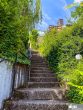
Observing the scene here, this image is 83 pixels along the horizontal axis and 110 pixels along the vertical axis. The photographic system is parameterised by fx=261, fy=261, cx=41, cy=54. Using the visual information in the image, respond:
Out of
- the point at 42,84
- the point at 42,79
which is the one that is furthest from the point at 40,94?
the point at 42,79

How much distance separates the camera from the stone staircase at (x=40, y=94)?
980cm

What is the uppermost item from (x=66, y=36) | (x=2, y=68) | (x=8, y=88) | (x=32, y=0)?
(x=32, y=0)

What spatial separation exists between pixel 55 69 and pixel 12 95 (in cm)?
476

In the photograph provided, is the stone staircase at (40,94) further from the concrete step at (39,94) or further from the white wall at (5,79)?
the white wall at (5,79)

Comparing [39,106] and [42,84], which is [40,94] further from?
A: [42,84]

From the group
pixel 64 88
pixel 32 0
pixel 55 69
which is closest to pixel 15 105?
pixel 64 88

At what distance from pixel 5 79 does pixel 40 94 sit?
211 centimetres

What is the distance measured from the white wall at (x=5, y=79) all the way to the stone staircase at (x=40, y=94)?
42 centimetres

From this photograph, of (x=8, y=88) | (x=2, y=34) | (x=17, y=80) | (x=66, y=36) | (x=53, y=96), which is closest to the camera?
(x=2, y=34)

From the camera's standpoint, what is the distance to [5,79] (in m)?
10.1

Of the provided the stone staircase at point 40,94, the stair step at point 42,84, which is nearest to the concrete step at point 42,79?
the stone staircase at point 40,94

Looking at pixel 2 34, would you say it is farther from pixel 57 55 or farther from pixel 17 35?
pixel 57 55

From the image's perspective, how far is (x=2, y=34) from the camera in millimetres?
9289

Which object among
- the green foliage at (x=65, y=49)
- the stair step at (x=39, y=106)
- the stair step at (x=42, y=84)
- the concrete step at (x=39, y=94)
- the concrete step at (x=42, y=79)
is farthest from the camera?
the concrete step at (x=42, y=79)
